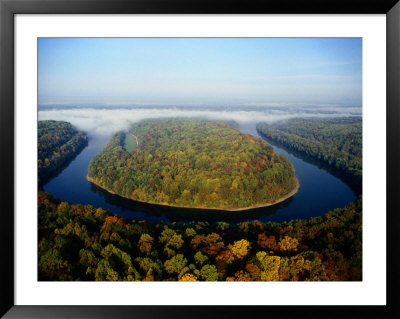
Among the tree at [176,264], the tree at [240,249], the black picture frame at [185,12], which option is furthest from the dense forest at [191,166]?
the black picture frame at [185,12]

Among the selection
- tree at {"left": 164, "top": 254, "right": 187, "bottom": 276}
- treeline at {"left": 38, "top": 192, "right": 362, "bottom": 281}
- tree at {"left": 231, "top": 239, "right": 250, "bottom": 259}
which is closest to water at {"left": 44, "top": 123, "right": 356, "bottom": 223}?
treeline at {"left": 38, "top": 192, "right": 362, "bottom": 281}

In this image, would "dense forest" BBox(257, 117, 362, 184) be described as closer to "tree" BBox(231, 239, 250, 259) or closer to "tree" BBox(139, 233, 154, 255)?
"tree" BBox(231, 239, 250, 259)

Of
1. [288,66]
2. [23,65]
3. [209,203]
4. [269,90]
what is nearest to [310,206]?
[209,203]

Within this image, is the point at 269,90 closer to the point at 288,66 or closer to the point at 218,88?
the point at 288,66

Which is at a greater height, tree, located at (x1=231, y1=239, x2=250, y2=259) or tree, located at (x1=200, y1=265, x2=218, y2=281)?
tree, located at (x1=231, y1=239, x2=250, y2=259)

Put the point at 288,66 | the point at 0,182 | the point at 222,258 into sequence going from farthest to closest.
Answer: the point at 288,66 < the point at 222,258 < the point at 0,182

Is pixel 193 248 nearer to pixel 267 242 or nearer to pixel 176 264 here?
pixel 176 264

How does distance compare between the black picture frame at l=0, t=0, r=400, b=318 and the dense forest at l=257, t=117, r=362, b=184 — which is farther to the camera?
the dense forest at l=257, t=117, r=362, b=184

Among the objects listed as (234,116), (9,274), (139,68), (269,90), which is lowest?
(9,274)
